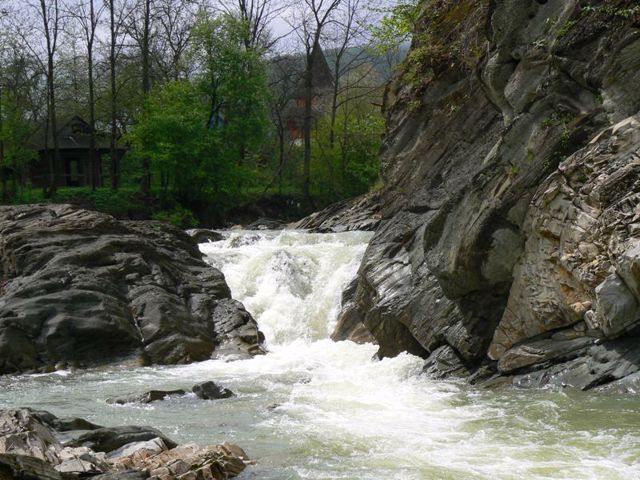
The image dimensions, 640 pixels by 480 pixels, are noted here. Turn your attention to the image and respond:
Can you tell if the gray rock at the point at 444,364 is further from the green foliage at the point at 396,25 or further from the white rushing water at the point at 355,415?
the green foliage at the point at 396,25

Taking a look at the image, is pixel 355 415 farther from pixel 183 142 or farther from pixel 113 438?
pixel 183 142

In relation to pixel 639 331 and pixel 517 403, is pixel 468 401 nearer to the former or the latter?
pixel 517 403

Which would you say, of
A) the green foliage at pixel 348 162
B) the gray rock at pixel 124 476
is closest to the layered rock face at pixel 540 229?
the gray rock at pixel 124 476

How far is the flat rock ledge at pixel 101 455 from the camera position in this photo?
639 cm

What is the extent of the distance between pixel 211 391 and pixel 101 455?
4.22m

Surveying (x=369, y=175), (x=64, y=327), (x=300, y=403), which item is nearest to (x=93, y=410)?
(x=300, y=403)

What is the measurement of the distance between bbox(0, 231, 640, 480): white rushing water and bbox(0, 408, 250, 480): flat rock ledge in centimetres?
43

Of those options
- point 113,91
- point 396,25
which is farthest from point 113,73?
point 396,25

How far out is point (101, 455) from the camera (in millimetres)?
7543

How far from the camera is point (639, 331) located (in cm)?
988

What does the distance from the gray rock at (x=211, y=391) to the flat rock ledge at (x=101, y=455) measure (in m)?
3.17

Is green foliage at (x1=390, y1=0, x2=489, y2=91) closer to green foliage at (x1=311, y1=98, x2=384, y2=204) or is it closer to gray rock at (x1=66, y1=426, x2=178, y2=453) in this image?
gray rock at (x1=66, y1=426, x2=178, y2=453)

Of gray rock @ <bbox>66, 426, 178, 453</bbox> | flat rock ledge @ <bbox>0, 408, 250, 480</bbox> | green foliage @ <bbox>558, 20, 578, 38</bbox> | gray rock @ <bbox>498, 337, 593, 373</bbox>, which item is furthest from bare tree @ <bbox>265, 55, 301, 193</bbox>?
flat rock ledge @ <bbox>0, 408, 250, 480</bbox>

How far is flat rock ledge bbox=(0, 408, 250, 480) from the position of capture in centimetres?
639
